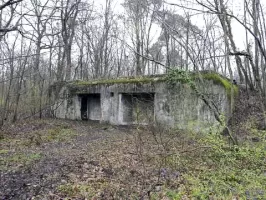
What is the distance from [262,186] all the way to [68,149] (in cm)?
587

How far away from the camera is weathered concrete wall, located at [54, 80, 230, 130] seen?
10.9 meters

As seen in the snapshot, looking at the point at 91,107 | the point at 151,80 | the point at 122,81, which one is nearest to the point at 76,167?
the point at 151,80

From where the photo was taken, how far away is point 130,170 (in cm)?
619

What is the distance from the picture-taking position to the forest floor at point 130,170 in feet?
15.8

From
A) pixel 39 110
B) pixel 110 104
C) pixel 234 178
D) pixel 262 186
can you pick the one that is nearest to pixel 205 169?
pixel 234 178

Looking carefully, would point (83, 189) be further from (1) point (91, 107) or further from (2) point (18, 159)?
(1) point (91, 107)

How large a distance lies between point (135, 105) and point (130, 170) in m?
7.42

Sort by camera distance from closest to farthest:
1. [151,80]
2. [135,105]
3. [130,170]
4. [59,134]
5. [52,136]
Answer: [130,170]
[52,136]
[59,134]
[151,80]
[135,105]

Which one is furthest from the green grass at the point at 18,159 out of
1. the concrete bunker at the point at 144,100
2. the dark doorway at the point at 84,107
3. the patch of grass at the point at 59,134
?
the dark doorway at the point at 84,107

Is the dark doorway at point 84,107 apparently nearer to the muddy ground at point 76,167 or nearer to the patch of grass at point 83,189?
the muddy ground at point 76,167

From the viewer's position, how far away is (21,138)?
999 centimetres

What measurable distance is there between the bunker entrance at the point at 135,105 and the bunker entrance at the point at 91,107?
238 cm

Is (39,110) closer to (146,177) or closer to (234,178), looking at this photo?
(146,177)

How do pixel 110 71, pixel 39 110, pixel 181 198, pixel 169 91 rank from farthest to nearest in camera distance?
pixel 110 71 → pixel 39 110 → pixel 169 91 → pixel 181 198
